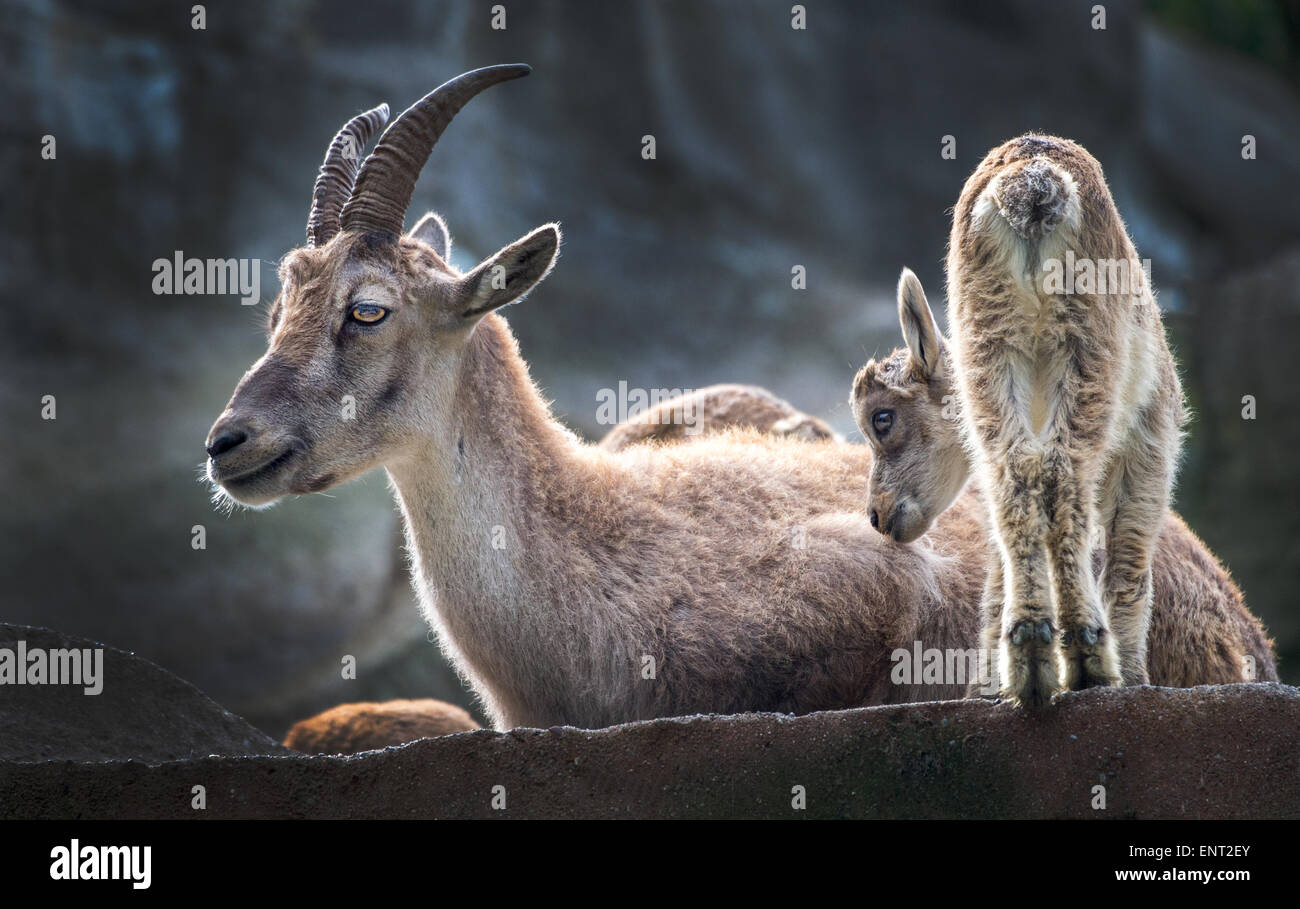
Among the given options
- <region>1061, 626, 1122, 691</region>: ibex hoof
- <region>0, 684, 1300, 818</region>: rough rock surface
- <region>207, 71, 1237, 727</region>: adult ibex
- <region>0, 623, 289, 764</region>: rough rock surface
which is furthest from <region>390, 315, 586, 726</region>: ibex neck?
<region>1061, 626, 1122, 691</region>: ibex hoof

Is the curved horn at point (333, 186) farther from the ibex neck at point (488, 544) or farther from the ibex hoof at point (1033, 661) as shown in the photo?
the ibex hoof at point (1033, 661)

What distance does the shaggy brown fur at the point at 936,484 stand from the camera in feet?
24.5

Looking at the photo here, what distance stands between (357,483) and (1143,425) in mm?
11362

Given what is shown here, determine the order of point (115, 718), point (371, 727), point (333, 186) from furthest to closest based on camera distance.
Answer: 1. point (371, 727)
2. point (333, 186)
3. point (115, 718)

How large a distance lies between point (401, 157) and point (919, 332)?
9.75 feet

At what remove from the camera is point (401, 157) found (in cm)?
790

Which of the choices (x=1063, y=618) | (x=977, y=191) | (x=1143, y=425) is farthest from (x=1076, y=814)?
(x=977, y=191)

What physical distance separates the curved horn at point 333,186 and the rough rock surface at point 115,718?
258 centimetres

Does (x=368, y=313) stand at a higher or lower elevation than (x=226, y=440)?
higher

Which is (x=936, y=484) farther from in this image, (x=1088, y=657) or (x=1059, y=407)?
(x=1088, y=657)

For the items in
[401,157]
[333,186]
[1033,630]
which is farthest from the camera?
[333,186]

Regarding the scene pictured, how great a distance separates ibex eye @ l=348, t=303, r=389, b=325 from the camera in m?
7.54

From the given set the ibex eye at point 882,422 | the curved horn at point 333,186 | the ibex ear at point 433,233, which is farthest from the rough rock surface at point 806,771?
the ibex ear at point 433,233

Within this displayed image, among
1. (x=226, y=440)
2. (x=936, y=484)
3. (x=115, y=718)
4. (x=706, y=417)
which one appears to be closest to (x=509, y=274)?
(x=226, y=440)
